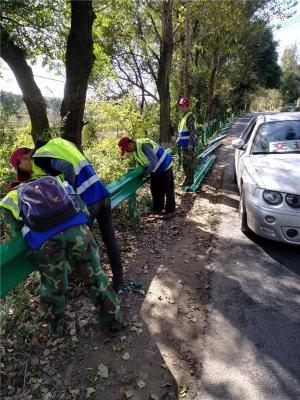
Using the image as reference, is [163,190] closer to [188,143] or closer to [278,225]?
[188,143]

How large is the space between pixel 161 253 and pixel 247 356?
2.18 meters

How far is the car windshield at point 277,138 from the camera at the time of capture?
19.8 ft

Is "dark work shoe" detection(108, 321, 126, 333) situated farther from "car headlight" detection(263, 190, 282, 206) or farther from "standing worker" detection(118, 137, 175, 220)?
"standing worker" detection(118, 137, 175, 220)

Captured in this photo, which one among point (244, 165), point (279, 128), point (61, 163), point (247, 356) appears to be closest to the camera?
point (247, 356)

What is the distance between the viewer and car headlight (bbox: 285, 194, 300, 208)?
4.60 meters

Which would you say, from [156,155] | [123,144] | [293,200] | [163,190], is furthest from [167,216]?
[293,200]

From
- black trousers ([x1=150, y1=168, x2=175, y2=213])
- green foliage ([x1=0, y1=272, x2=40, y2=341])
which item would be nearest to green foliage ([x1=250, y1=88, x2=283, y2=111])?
black trousers ([x1=150, y1=168, x2=175, y2=213])

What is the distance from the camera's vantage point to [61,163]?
136 inches

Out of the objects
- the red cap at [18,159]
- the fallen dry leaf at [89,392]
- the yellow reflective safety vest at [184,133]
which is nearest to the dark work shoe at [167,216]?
the yellow reflective safety vest at [184,133]

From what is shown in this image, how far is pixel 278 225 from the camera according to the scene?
15.2 feet

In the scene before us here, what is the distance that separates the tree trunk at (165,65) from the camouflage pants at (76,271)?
877cm

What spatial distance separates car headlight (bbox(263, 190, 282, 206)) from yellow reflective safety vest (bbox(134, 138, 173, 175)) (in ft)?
6.48

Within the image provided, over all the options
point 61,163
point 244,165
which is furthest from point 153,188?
point 61,163

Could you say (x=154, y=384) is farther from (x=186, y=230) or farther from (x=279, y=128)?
(x=279, y=128)
